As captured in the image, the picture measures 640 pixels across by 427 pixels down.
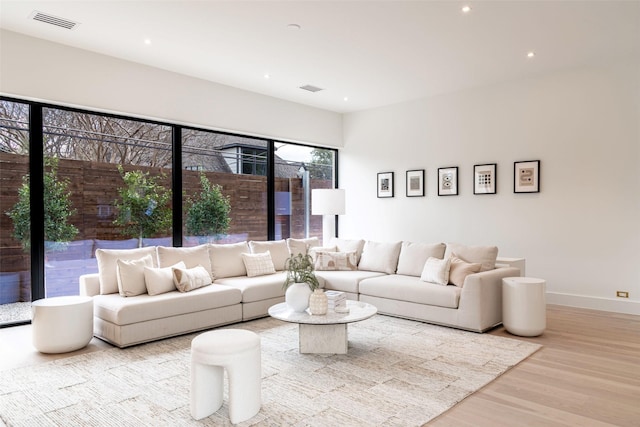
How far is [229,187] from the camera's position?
633cm

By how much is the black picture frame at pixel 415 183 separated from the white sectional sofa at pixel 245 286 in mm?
1500

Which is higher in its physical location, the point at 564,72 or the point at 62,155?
the point at 564,72

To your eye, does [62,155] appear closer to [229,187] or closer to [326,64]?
[229,187]

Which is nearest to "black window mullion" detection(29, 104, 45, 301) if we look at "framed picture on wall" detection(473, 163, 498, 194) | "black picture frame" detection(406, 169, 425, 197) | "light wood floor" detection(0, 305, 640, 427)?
"light wood floor" detection(0, 305, 640, 427)

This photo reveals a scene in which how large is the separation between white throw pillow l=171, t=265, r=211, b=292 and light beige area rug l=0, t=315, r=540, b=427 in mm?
526

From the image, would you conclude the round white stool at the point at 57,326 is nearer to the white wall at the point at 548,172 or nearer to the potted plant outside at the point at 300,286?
the potted plant outside at the point at 300,286

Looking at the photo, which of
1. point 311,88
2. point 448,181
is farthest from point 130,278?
point 448,181

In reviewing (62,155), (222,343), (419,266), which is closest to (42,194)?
(62,155)

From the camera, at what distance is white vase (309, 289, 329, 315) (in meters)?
3.71

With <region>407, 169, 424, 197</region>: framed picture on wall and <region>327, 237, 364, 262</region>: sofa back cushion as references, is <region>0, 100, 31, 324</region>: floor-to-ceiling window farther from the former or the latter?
<region>407, 169, 424, 197</region>: framed picture on wall

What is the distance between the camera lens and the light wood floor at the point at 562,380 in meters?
2.57

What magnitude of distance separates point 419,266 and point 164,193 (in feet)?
11.1

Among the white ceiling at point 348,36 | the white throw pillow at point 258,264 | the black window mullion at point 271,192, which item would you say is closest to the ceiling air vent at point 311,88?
the white ceiling at point 348,36

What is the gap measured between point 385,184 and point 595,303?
11.4 feet
